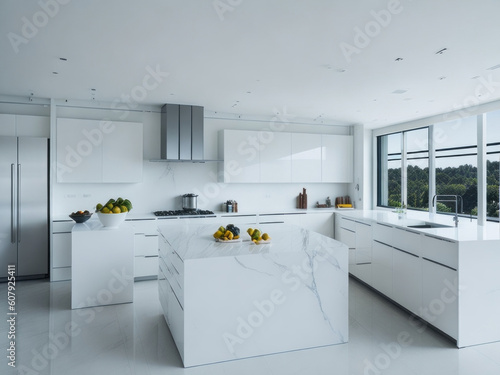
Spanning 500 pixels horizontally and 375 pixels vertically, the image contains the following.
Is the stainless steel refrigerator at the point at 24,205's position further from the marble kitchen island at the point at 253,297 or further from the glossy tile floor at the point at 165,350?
the marble kitchen island at the point at 253,297

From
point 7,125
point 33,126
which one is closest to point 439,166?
point 33,126

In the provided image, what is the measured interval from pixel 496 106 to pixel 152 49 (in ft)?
13.9

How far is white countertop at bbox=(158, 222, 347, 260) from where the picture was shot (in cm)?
284

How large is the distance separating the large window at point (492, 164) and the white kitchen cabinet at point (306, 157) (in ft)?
8.55

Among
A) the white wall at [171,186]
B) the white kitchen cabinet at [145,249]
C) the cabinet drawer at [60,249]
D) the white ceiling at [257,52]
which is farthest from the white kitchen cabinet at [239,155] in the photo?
the cabinet drawer at [60,249]

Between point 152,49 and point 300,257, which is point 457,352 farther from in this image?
point 152,49

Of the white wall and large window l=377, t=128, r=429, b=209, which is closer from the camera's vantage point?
the white wall

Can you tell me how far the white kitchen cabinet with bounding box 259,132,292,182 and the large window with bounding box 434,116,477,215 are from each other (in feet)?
7.78

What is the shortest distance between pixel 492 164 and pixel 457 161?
59cm

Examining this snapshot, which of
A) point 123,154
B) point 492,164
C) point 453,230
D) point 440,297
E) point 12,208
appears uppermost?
point 123,154

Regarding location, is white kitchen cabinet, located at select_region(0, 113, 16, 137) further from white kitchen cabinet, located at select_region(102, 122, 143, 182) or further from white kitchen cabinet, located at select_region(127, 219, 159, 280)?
white kitchen cabinet, located at select_region(127, 219, 159, 280)

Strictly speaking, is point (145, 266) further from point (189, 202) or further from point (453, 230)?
point (453, 230)

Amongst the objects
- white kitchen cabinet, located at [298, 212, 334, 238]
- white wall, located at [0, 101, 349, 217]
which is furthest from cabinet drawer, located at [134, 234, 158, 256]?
white kitchen cabinet, located at [298, 212, 334, 238]

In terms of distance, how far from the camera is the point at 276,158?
6195 millimetres
